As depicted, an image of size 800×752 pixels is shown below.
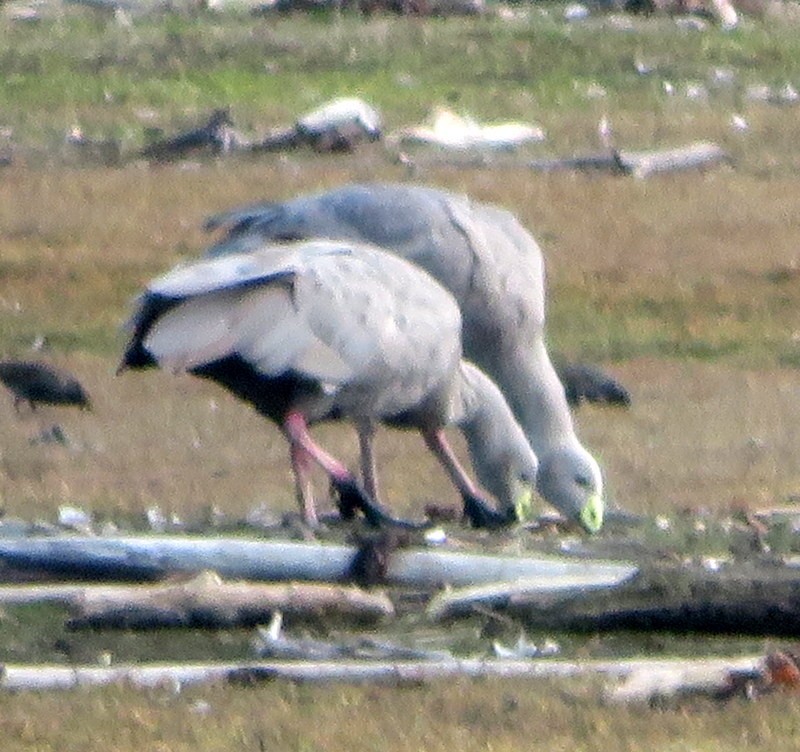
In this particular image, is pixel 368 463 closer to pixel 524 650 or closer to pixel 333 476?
pixel 333 476

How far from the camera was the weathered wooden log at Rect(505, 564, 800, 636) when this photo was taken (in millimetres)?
6207

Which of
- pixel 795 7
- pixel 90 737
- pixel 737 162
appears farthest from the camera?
pixel 795 7

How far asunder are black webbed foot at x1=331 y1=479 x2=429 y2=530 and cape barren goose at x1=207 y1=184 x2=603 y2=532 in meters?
1.01

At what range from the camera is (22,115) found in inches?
730

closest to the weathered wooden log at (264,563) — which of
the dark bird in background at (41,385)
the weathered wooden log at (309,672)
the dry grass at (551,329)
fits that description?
the weathered wooden log at (309,672)

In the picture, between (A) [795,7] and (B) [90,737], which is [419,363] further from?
(A) [795,7]

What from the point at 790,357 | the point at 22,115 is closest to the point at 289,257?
the point at 790,357

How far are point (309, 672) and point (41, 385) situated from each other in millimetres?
5566

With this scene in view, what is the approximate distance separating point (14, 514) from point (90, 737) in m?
3.06

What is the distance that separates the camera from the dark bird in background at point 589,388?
11.4 meters

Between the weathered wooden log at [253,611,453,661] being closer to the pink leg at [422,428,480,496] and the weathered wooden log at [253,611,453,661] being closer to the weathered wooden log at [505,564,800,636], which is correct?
the weathered wooden log at [505,564,800,636]

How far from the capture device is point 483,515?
8.23 m

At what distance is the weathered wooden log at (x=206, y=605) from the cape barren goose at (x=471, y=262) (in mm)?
2568

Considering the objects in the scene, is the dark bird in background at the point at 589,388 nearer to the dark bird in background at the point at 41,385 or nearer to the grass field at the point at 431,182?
the grass field at the point at 431,182
